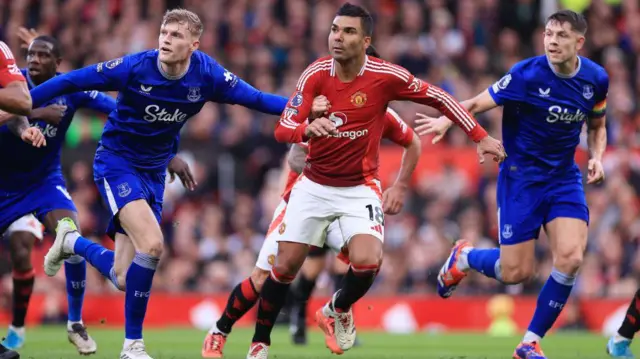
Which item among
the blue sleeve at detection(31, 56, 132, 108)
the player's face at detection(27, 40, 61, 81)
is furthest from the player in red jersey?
the player's face at detection(27, 40, 61, 81)

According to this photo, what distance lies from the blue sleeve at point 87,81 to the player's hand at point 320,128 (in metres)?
1.81

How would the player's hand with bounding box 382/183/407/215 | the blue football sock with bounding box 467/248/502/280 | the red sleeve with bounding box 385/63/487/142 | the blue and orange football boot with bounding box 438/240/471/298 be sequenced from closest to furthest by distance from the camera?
the red sleeve with bounding box 385/63/487/142, the player's hand with bounding box 382/183/407/215, the blue football sock with bounding box 467/248/502/280, the blue and orange football boot with bounding box 438/240/471/298

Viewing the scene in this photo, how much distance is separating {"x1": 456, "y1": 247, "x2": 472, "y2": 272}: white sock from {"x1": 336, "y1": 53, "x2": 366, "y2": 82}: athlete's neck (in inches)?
110

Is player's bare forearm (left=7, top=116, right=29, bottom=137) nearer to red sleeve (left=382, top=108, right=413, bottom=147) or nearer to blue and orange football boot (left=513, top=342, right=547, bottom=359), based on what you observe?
red sleeve (left=382, top=108, right=413, bottom=147)

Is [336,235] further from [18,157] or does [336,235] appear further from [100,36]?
[100,36]

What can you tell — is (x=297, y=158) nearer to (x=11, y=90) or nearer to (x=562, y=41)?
(x=562, y=41)

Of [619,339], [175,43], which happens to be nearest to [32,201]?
[175,43]

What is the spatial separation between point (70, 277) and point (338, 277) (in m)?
3.47

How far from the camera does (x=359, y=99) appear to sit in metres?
10.1

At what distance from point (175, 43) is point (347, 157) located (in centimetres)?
172

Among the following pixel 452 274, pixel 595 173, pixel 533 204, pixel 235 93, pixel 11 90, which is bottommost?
pixel 452 274

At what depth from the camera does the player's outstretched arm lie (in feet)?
33.3

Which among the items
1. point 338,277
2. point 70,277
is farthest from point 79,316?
point 338,277

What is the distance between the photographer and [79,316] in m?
11.8
